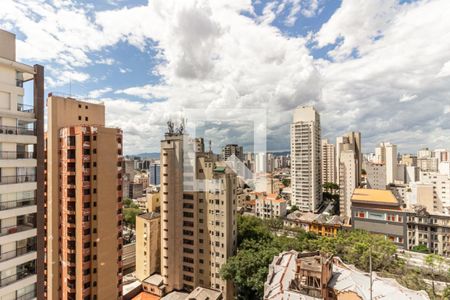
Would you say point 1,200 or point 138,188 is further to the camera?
point 138,188

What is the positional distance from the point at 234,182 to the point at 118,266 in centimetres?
606

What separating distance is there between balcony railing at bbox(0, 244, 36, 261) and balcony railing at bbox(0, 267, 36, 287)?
0.91ft

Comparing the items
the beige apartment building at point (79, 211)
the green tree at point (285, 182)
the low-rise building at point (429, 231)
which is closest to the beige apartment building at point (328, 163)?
the green tree at point (285, 182)

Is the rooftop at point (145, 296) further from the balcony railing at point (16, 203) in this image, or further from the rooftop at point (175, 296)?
the balcony railing at point (16, 203)

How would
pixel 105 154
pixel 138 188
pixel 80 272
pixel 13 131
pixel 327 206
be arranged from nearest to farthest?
pixel 13 131 → pixel 80 272 → pixel 105 154 → pixel 327 206 → pixel 138 188

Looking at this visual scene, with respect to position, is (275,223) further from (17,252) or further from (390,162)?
(390,162)

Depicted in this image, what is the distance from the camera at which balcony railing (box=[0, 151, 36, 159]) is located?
11.5ft

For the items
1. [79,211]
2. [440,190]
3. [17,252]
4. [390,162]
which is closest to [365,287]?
[17,252]

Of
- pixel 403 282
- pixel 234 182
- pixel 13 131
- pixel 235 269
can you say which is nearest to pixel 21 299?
pixel 13 131

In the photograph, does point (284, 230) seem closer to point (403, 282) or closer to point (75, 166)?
point (403, 282)

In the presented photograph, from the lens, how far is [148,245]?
40.9 feet

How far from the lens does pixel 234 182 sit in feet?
37.9

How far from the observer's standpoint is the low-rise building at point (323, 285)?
22.0ft

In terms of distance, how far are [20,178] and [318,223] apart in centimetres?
2035
